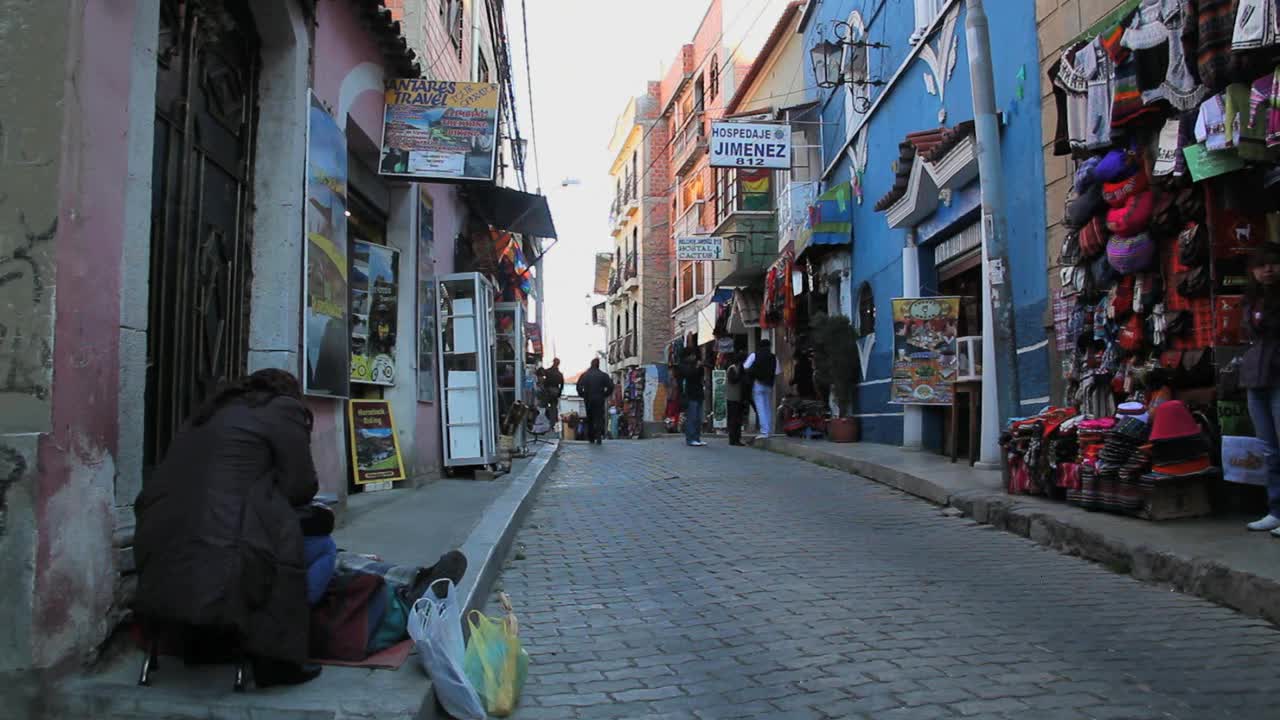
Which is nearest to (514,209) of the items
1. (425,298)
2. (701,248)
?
(425,298)

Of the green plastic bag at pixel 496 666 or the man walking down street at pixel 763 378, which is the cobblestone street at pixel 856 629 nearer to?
the green plastic bag at pixel 496 666

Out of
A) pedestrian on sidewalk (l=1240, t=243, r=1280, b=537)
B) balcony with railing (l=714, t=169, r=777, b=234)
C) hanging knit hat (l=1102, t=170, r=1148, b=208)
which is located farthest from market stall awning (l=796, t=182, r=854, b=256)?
pedestrian on sidewalk (l=1240, t=243, r=1280, b=537)

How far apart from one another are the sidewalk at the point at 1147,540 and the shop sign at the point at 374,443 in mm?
5166

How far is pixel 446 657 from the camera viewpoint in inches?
135

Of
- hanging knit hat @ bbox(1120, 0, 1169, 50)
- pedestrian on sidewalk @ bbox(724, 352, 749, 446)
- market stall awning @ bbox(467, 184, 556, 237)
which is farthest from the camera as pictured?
pedestrian on sidewalk @ bbox(724, 352, 749, 446)

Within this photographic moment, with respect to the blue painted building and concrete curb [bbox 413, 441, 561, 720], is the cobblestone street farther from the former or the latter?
the blue painted building

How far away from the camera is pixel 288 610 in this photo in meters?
3.23

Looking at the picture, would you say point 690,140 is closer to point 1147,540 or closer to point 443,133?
point 443,133

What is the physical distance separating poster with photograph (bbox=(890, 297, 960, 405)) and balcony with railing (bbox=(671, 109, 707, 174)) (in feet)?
62.6

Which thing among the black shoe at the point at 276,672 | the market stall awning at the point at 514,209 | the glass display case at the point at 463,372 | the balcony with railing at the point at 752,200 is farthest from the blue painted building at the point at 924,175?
the black shoe at the point at 276,672

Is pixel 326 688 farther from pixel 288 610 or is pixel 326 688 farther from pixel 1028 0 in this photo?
pixel 1028 0

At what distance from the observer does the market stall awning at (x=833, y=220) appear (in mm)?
17438

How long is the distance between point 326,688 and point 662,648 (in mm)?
1553

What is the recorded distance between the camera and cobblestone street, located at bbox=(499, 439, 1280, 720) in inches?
141
